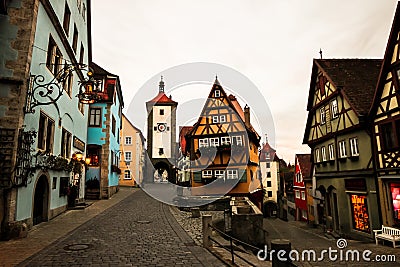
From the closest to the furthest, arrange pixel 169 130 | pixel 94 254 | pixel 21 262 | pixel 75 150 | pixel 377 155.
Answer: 1. pixel 21 262
2. pixel 94 254
3. pixel 377 155
4. pixel 75 150
5. pixel 169 130

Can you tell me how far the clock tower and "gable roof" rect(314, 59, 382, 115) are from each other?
36.6 m

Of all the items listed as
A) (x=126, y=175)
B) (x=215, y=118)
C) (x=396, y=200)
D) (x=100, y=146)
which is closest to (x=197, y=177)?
Answer: (x=215, y=118)

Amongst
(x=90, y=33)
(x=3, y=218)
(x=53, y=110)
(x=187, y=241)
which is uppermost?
(x=90, y=33)

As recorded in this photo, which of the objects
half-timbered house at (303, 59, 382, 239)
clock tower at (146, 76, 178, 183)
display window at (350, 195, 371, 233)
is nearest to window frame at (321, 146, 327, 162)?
half-timbered house at (303, 59, 382, 239)

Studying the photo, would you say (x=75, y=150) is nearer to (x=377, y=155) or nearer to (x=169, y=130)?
(x=377, y=155)

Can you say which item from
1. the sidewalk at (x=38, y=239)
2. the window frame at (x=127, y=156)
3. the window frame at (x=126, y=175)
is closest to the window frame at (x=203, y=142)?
the sidewalk at (x=38, y=239)

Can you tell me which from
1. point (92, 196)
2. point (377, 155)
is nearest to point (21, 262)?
point (377, 155)

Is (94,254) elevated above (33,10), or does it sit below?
below

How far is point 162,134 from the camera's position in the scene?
175 ft

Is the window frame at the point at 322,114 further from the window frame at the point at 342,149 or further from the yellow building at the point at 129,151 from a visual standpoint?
the yellow building at the point at 129,151

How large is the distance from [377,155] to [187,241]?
11.5 meters

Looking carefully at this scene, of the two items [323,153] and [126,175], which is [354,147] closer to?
[323,153]

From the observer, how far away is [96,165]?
24.2 m

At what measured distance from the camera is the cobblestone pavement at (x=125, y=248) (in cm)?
673
